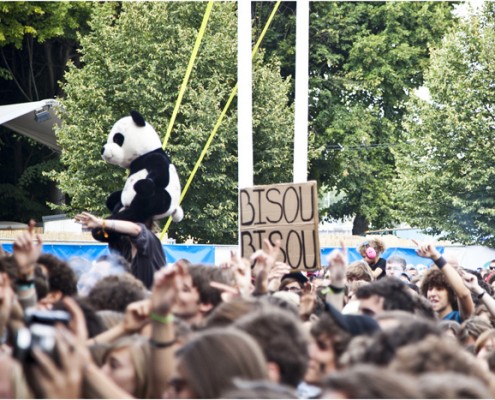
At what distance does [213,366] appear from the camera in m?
3.42

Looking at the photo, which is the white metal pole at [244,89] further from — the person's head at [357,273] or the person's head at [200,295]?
the person's head at [200,295]

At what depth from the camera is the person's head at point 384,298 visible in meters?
5.91

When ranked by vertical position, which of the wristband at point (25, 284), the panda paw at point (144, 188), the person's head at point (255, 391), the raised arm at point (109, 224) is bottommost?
the person's head at point (255, 391)

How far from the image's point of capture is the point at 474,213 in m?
33.8

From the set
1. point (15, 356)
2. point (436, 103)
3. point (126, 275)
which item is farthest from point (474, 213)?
point (15, 356)

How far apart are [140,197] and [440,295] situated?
2.34m

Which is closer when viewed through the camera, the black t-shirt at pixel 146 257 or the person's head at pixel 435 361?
the person's head at pixel 435 361

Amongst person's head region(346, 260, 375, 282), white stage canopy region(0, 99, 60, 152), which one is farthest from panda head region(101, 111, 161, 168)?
white stage canopy region(0, 99, 60, 152)

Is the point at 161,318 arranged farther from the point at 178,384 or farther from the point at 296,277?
the point at 296,277

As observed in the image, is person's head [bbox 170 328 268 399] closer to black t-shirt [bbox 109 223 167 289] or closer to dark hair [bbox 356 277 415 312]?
dark hair [bbox 356 277 415 312]

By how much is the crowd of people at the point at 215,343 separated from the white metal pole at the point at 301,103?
9066 millimetres

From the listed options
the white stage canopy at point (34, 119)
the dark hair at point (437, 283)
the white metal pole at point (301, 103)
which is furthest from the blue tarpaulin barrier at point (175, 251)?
the white stage canopy at point (34, 119)

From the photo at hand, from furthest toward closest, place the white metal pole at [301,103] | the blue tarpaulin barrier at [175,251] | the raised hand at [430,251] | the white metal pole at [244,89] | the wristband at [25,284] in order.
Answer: the blue tarpaulin barrier at [175,251] → the white metal pole at [301,103] → the white metal pole at [244,89] → the raised hand at [430,251] → the wristband at [25,284]

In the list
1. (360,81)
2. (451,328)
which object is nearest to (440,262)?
(451,328)
